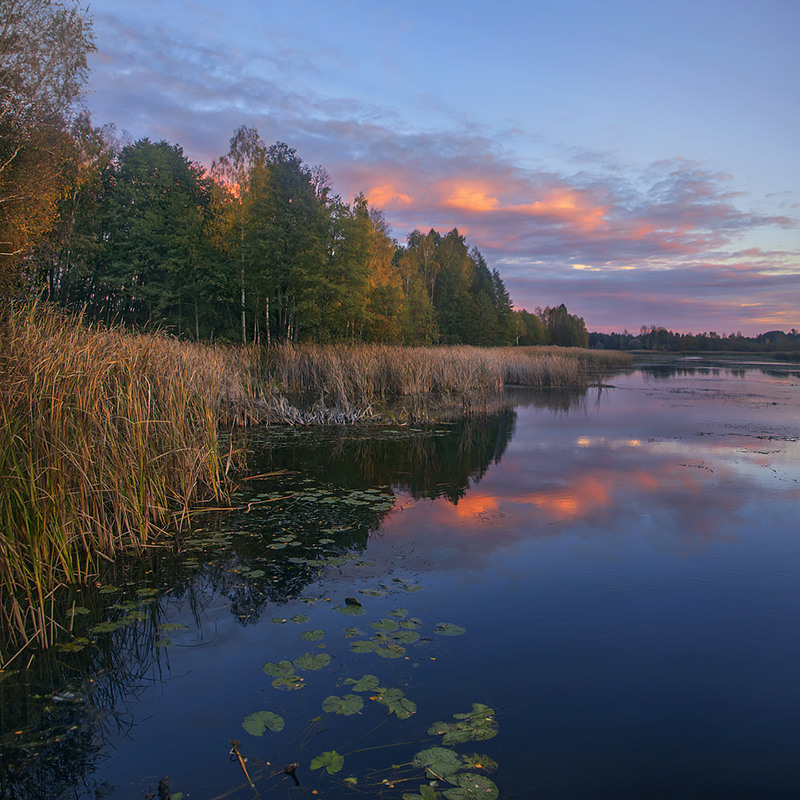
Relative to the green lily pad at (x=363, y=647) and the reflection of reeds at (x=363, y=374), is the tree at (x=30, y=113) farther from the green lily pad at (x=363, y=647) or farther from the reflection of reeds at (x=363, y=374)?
the green lily pad at (x=363, y=647)

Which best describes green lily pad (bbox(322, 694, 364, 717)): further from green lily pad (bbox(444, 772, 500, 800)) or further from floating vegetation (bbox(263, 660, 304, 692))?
green lily pad (bbox(444, 772, 500, 800))

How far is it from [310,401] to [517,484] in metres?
7.05

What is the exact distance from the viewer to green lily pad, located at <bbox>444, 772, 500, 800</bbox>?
209 cm

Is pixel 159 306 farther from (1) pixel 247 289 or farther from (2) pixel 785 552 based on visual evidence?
(2) pixel 785 552

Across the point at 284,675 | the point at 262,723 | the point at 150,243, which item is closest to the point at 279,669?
the point at 284,675

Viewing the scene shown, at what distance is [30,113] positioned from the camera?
17.2 metres

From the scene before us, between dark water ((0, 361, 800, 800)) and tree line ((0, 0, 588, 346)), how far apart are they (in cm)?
875

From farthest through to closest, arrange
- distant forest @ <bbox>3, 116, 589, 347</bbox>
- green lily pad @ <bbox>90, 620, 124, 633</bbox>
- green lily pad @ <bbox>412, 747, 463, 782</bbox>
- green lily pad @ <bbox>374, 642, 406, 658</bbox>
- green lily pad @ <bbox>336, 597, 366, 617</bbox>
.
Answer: distant forest @ <bbox>3, 116, 589, 347</bbox> < green lily pad @ <bbox>336, 597, 366, 617</bbox> < green lily pad @ <bbox>90, 620, 124, 633</bbox> < green lily pad @ <bbox>374, 642, 406, 658</bbox> < green lily pad @ <bbox>412, 747, 463, 782</bbox>

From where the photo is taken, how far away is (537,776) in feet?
7.44

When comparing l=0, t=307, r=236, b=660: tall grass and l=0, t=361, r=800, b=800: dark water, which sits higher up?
l=0, t=307, r=236, b=660: tall grass

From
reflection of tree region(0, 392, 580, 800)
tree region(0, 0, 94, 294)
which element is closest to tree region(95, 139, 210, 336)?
tree region(0, 0, 94, 294)

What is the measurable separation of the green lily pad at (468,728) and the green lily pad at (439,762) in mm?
79

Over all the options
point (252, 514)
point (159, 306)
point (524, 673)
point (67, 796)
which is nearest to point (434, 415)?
point (252, 514)

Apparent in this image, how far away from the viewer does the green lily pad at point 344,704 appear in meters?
2.58
